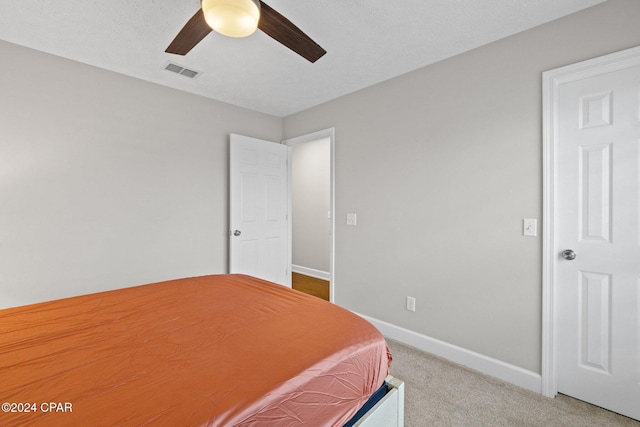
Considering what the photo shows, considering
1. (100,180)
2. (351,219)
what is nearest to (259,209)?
(351,219)

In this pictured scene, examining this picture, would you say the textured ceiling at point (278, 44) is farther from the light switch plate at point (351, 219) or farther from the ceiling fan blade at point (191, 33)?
the light switch plate at point (351, 219)

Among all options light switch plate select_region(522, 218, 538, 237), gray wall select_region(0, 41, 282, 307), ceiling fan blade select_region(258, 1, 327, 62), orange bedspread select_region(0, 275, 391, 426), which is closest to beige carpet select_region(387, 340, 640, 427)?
orange bedspread select_region(0, 275, 391, 426)

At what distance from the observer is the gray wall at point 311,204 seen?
5.21 m

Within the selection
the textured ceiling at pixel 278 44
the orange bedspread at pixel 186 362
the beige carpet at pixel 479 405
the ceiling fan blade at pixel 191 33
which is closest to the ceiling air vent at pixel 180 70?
the textured ceiling at pixel 278 44

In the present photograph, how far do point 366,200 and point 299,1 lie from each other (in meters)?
1.81

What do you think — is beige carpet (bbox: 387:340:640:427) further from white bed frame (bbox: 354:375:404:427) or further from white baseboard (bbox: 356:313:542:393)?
white bed frame (bbox: 354:375:404:427)

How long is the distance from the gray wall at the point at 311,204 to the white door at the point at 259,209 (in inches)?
54.0

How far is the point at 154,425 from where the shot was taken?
2.28 ft

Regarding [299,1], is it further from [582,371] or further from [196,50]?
[582,371]

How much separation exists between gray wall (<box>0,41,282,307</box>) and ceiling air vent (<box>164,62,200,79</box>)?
39 cm

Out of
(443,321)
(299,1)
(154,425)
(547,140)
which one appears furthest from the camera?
(443,321)

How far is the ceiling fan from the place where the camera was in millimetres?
1251

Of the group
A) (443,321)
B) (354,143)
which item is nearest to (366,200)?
(354,143)

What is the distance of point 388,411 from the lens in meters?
1.25
